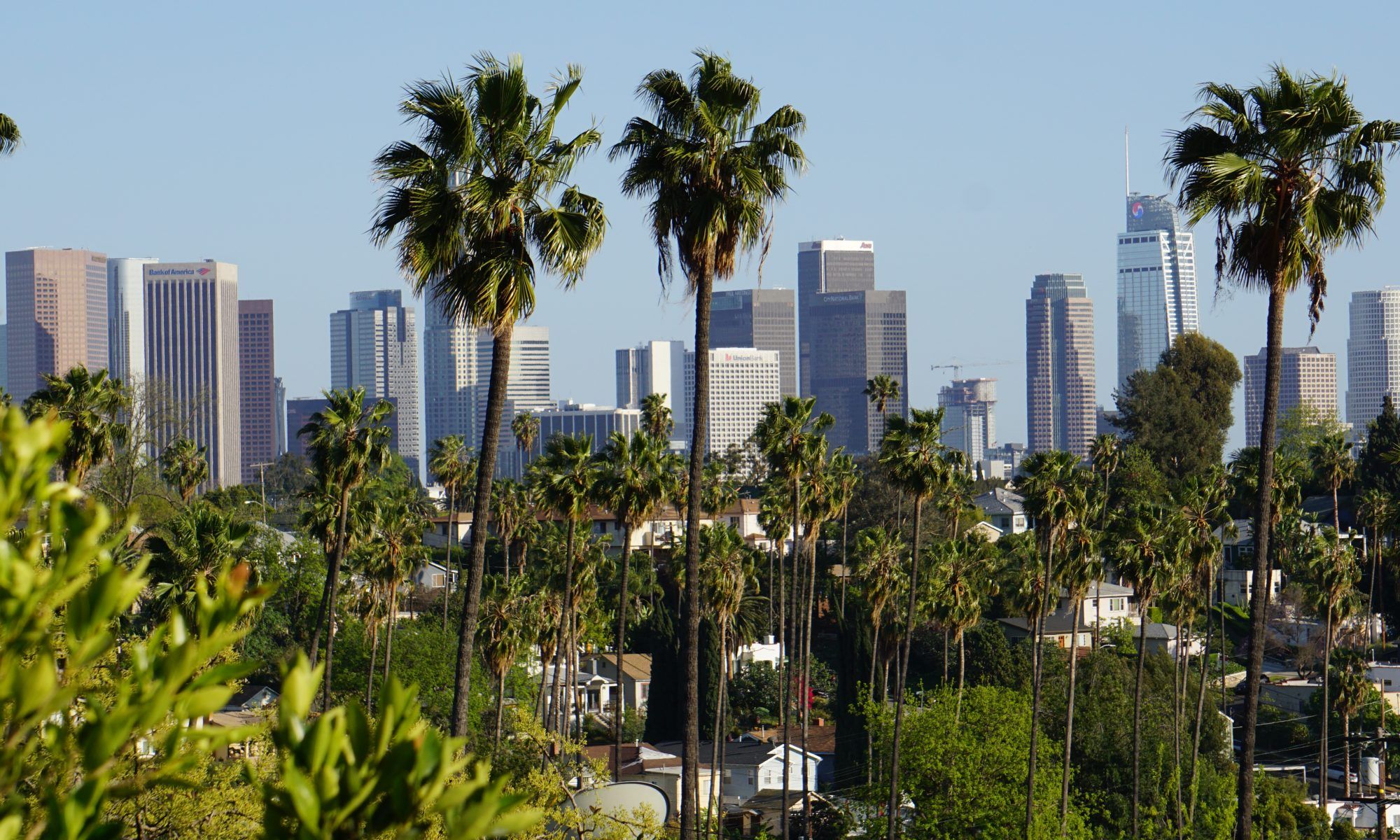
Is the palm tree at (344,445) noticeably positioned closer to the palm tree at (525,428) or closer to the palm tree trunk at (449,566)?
the palm tree trunk at (449,566)

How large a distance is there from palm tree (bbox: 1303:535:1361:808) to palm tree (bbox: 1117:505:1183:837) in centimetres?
745

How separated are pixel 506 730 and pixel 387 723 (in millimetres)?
57006

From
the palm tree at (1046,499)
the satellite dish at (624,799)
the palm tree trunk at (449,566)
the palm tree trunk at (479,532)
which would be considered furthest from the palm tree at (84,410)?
the palm tree trunk at (449,566)

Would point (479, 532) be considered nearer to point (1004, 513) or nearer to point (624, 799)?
point (624, 799)

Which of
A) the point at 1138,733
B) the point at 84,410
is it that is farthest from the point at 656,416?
the point at 84,410

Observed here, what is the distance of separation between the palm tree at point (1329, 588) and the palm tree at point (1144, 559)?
7.45 m

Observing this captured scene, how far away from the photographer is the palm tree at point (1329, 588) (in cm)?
5772

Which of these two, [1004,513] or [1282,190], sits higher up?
[1282,190]

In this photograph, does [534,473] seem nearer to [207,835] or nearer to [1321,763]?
[1321,763]

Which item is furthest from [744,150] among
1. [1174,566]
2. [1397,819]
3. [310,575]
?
[310,575]

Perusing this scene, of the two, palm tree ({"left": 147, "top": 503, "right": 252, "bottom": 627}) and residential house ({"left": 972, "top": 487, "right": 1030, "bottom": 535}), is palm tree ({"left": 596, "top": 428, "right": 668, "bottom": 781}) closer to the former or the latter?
palm tree ({"left": 147, "top": 503, "right": 252, "bottom": 627})

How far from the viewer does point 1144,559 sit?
54.0 meters

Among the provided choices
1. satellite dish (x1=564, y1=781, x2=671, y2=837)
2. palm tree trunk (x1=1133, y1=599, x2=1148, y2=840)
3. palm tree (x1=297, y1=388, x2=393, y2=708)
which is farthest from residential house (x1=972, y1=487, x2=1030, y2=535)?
satellite dish (x1=564, y1=781, x2=671, y2=837)

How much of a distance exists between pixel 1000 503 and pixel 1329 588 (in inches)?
3382
